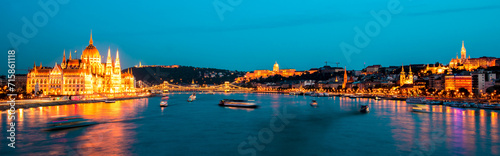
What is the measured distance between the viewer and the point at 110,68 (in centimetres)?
6412

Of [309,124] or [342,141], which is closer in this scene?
[342,141]

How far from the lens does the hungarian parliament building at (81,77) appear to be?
49531mm

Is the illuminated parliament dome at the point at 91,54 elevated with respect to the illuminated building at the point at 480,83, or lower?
elevated

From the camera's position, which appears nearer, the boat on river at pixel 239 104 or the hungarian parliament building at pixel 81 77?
the boat on river at pixel 239 104

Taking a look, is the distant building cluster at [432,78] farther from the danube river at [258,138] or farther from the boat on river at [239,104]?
the danube river at [258,138]

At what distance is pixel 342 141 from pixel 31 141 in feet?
33.6

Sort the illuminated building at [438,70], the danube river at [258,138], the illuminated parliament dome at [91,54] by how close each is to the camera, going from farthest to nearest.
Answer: the illuminated building at [438,70], the illuminated parliament dome at [91,54], the danube river at [258,138]

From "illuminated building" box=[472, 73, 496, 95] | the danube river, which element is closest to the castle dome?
the danube river

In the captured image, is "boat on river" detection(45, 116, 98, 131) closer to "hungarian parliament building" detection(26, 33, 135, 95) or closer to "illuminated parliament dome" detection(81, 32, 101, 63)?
"hungarian parliament building" detection(26, 33, 135, 95)

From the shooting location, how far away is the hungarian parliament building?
49.5 metres

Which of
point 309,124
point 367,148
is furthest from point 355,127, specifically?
point 367,148

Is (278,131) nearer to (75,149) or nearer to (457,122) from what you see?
(75,149)

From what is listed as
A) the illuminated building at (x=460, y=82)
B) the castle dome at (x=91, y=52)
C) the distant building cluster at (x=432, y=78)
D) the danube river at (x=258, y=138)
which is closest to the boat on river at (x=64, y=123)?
the danube river at (x=258, y=138)

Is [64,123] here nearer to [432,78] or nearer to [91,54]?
[91,54]
